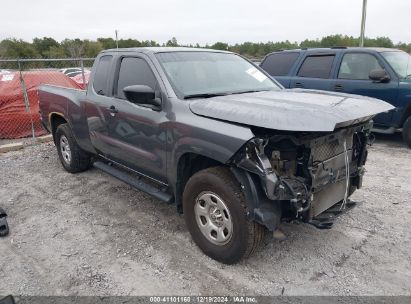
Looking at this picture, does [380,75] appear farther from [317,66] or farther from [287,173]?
[287,173]

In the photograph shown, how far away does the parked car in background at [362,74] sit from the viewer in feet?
22.7

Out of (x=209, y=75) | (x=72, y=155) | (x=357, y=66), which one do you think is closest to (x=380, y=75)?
(x=357, y=66)

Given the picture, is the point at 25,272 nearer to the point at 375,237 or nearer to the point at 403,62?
the point at 375,237

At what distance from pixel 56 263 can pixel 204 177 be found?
5.32 feet

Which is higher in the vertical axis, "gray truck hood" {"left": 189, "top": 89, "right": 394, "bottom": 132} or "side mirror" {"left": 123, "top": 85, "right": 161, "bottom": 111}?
"side mirror" {"left": 123, "top": 85, "right": 161, "bottom": 111}

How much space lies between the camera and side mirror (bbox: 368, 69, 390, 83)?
22.6 feet

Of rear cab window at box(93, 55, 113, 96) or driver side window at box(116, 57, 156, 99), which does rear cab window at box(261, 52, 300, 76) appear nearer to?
rear cab window at box(93, 55, 113, 96)

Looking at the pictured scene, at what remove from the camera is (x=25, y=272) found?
3334 millimetres

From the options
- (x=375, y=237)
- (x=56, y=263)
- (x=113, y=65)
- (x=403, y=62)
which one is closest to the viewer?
(x=56, y=263)

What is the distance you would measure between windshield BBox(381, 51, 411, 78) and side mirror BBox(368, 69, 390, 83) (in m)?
0.27

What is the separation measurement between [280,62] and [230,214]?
6.27 metres

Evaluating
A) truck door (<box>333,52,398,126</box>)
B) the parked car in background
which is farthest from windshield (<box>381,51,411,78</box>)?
truck door (<box>333,52,398,126</box>)

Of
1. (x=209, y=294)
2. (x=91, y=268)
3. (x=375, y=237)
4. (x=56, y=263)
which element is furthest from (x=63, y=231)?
(x=375, y=237)

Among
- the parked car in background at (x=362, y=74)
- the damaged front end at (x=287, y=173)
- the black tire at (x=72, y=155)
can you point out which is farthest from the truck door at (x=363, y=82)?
the black tire at (x=72, y=155)
